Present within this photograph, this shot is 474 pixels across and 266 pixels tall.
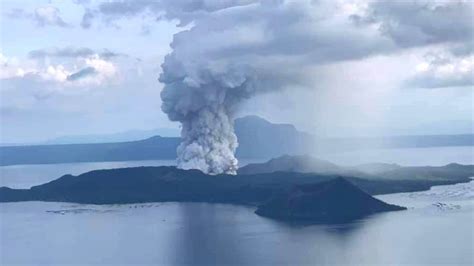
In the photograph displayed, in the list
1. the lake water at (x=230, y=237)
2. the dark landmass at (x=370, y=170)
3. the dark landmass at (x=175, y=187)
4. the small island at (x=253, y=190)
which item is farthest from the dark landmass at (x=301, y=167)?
the lake water at (x=230, y=237)

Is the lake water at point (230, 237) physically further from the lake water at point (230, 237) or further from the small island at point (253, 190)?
the small island at point (253, 190)

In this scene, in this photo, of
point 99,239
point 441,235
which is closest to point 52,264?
point 99,239

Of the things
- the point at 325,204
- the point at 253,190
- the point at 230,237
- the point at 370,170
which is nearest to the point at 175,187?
the point at 253,190

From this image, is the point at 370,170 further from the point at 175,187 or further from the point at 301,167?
the point at 175,187

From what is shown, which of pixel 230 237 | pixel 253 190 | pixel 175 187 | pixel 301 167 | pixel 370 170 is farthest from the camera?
pixel 301 167

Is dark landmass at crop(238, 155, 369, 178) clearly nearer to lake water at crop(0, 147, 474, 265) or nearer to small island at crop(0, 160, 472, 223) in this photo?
small island at crop(0, 160, 472, 223)

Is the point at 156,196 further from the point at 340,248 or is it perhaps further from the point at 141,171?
the point at 340,248
